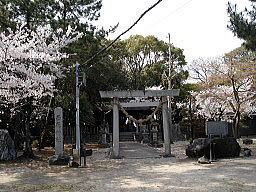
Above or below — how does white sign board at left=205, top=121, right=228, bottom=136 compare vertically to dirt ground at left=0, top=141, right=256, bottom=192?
above

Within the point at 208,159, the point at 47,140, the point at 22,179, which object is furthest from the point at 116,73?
the point at 22,179

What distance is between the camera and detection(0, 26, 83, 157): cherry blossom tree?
30.9 feet

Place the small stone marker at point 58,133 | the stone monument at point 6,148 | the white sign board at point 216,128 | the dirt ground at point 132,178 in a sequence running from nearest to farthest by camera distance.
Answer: the dirt ground at point 132,178
the white sign board at point 216,128
the small stone marker at point 58,133
the stone monument at point 6,148

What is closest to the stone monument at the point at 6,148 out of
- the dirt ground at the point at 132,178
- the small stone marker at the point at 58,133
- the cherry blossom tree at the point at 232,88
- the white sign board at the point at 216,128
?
the dirt ground at the point at 132,178

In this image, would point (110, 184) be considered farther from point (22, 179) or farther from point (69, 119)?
point (69, 119)

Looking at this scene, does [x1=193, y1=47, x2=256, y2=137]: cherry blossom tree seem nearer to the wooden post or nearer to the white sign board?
the white sign board

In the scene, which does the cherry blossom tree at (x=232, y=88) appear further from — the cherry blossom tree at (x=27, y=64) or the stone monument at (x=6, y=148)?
the stone monument at (x=6, y=148)

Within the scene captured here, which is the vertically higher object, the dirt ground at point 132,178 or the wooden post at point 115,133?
the wooden post at point 115,133

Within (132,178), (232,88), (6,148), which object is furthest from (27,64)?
(232,88)

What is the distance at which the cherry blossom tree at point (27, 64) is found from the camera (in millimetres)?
9422

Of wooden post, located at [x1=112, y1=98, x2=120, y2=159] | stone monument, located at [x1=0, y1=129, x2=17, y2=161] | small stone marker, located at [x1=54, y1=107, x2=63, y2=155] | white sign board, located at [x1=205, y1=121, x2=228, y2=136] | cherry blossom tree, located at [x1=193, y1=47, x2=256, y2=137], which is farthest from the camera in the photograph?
cherry blossom tree, located at [x1=193, y1=47, x2=256, y2=137]

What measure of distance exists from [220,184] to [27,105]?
9062 millimetres

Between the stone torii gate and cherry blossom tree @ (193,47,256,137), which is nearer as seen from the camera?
the stone torii gate

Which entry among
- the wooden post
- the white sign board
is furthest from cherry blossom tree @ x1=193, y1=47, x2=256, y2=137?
the wooden post
